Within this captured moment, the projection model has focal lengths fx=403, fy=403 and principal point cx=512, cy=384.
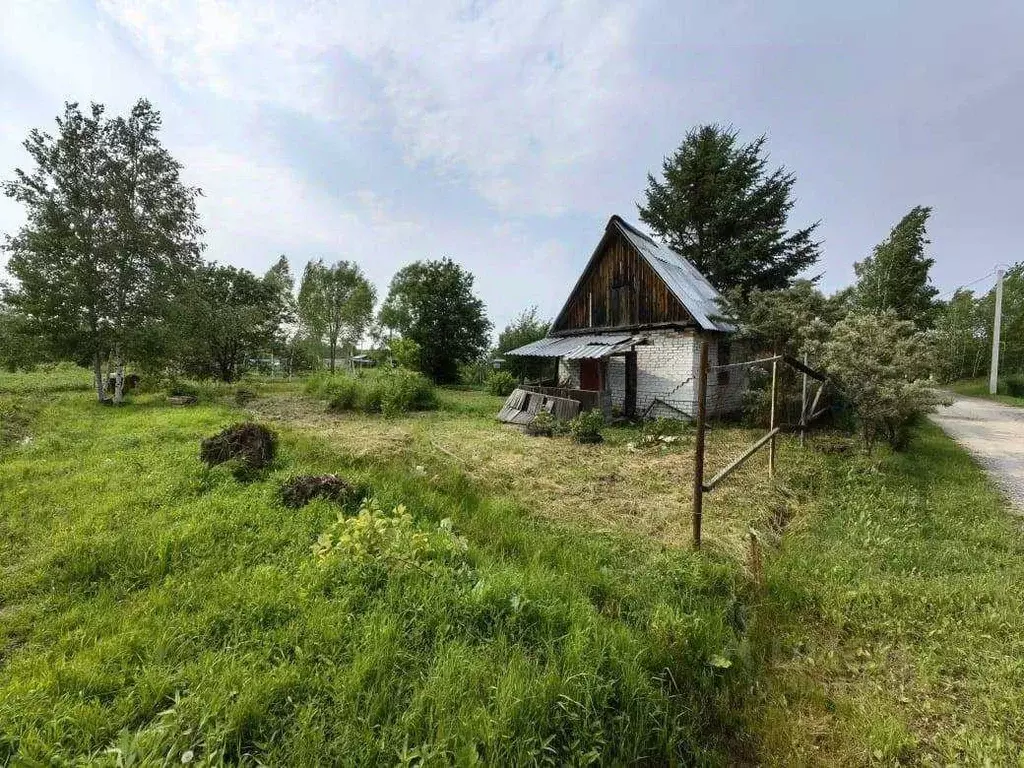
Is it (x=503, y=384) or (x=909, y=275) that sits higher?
(x=909, y=275)

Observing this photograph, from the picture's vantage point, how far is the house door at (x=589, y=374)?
1364 centimetres

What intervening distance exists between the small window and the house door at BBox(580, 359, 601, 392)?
3.82 metres

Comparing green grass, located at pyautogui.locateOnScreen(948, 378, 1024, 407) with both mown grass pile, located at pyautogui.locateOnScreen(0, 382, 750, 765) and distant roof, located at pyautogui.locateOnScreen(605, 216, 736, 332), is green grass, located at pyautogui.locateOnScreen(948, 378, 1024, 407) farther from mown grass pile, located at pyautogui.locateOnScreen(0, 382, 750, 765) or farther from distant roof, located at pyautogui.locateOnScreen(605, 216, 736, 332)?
mown grass pile, located at pyautogui.locateOnScreen(0, 382, 750, 765)

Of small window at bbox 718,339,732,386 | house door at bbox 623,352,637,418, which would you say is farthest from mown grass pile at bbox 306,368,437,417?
small window at bbox 718,339,732,386

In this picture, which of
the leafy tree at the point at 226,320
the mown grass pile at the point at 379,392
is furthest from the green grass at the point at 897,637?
the leafy tree at the point at 226,320

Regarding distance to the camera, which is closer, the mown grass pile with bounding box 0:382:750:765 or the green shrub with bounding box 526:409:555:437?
the mown grass pile with bounding box 0:382:750:765

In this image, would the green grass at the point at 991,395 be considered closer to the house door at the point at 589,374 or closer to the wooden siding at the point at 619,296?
the wooden siding at the point at 619,296

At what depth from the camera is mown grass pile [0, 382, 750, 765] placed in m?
1.86

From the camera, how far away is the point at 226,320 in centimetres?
1441

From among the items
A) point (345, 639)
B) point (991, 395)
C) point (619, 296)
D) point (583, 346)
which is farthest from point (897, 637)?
point (991, 395)

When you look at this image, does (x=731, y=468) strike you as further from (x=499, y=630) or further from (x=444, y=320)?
(x=444, y=320)

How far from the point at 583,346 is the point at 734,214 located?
12.9 meters

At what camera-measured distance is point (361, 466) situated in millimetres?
6172

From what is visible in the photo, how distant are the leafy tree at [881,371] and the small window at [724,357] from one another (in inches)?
203
